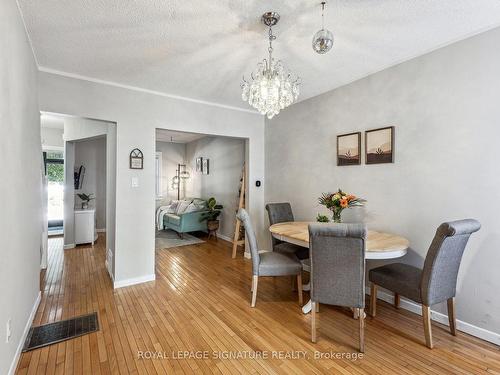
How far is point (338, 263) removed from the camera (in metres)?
1.93

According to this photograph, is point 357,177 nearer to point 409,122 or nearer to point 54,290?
point 409,122

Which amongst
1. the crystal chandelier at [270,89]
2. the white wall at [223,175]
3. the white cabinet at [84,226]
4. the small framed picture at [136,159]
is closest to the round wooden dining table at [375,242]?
the crystal chandelier at [270,89]

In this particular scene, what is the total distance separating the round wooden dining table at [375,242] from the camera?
2062mm

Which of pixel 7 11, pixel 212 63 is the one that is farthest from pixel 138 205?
pixel 7 11

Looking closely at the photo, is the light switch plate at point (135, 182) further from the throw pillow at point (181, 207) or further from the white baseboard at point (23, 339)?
the throw pillow at point (181, 207)

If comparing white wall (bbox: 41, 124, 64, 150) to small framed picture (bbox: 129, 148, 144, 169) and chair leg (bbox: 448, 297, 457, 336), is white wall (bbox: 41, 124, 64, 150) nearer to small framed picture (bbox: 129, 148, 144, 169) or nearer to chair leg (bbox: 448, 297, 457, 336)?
small framed picture (bbox: 129, 148, 144, 169)

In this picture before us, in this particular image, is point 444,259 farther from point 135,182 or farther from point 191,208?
point 191,208

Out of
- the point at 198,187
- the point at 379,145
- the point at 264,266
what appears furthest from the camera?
the point at 198,187

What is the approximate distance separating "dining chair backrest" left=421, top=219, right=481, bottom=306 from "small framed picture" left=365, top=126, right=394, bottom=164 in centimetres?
104

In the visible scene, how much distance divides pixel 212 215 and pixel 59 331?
3683 millimetres

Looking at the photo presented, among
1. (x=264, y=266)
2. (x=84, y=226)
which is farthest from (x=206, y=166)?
(x=264, y=266)

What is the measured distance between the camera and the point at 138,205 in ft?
10.8

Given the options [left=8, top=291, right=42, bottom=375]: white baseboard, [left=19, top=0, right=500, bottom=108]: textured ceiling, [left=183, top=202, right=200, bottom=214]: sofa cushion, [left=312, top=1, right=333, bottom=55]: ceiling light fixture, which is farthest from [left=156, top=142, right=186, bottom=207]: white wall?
[left=312, top=1, right=333, bottom=55]: ceiling light fixture

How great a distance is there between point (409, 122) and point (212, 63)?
2.16m
